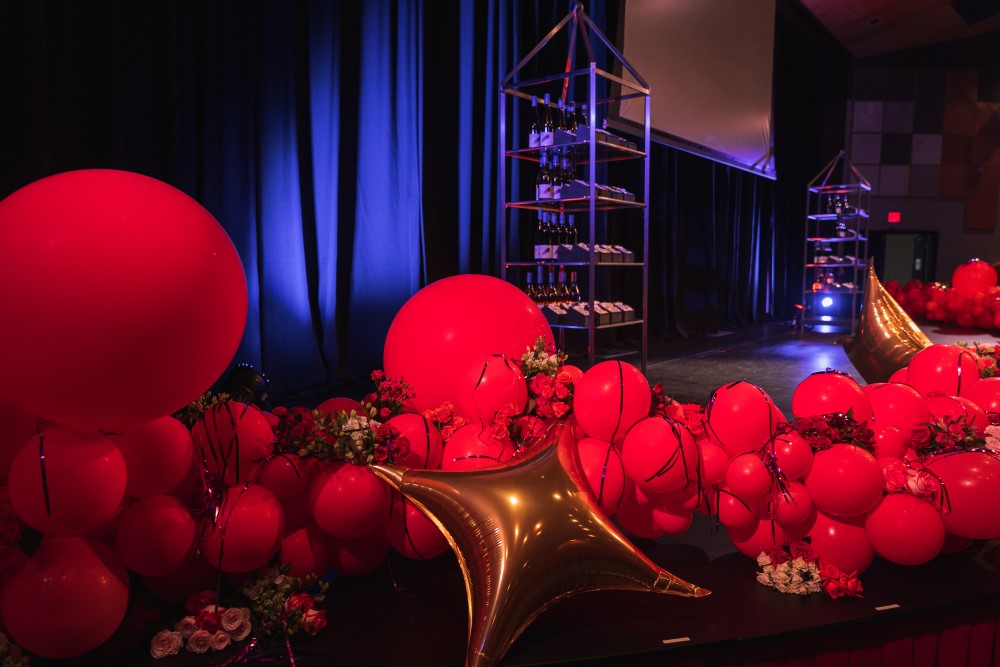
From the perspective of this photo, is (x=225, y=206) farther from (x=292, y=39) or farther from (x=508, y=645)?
(x=508, y=645)

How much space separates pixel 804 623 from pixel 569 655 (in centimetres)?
44

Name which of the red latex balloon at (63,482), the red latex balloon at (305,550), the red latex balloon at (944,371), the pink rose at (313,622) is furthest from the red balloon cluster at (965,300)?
the red latex balloon at (63,482)

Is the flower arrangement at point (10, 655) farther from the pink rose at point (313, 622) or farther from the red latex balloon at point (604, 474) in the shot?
the red latex balloon at point (604, 474)

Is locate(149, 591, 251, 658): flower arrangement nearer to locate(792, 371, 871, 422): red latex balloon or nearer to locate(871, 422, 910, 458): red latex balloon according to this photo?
locate(792, 371, 871, 422): red latex balloon

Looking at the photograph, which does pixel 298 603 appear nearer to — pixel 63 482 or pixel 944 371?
pixel 63 482

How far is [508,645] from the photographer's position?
115cm

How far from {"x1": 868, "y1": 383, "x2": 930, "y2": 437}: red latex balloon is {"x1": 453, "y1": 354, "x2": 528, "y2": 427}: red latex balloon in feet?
2.79

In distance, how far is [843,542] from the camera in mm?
1446

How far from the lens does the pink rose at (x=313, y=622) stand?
1.26 meters

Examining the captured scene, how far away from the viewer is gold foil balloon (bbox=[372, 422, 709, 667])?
119 cm

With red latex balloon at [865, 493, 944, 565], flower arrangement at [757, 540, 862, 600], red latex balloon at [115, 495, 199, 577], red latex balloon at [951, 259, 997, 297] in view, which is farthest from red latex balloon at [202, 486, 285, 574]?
red latex balloon at [951, 259, 997, 297]

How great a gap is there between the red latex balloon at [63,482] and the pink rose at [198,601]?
24cm

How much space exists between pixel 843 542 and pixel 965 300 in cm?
440

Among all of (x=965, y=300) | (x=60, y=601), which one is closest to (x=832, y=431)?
(x=60, y=601)
